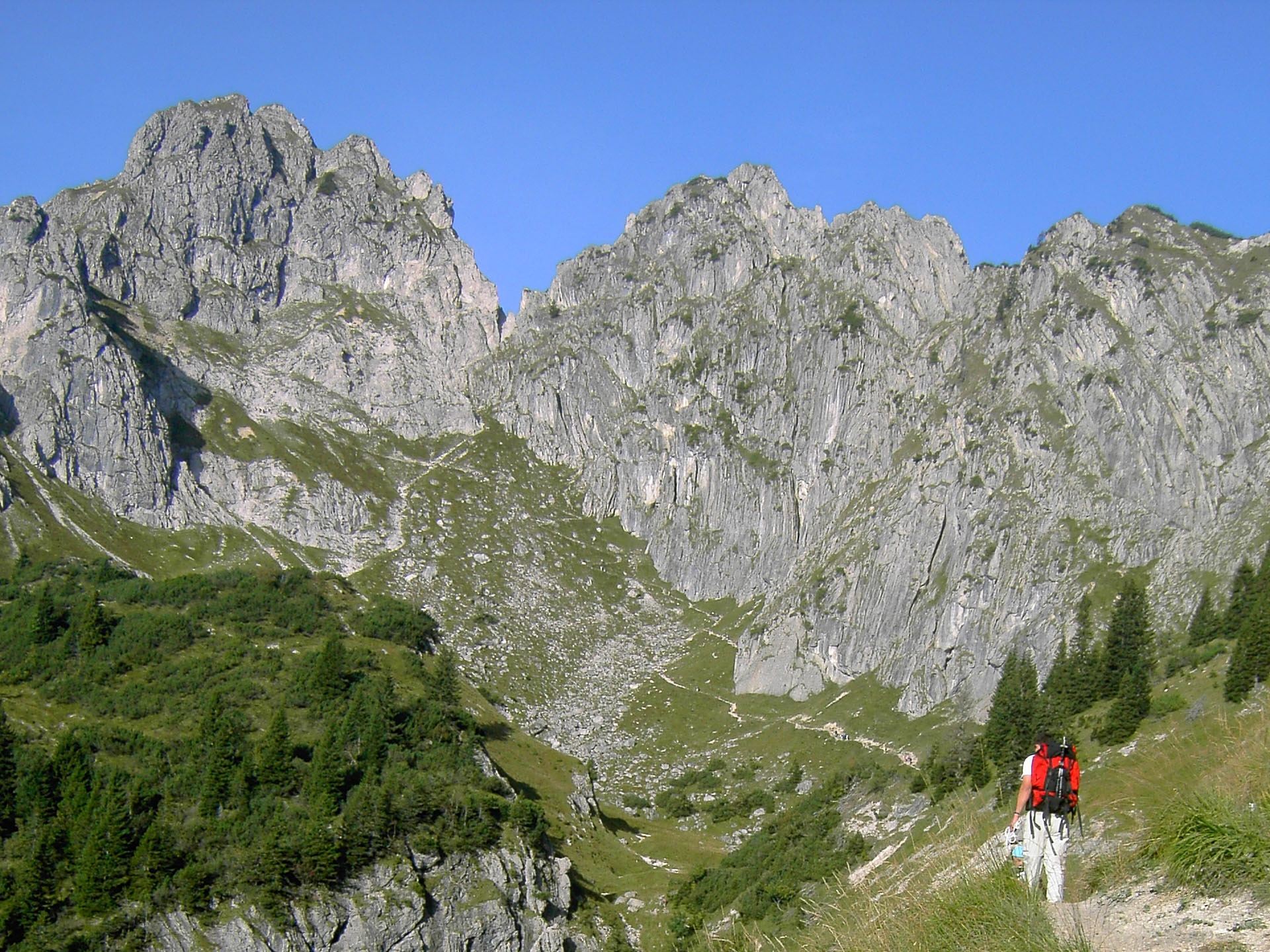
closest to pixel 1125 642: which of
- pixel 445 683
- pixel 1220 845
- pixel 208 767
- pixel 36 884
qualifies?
pixel 445 683

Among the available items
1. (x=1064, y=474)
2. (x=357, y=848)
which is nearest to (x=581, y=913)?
(x=357, y=848)

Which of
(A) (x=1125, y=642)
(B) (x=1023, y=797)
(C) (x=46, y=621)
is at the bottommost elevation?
(B) (x=1023, y=797)

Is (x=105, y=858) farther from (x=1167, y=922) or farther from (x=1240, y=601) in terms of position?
(x=1240, y=601)

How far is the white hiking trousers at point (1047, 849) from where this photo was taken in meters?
11.1

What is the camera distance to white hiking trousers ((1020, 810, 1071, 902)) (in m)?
11.1

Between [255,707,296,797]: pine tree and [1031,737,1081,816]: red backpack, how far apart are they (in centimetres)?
6340

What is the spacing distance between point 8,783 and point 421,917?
92.7 feet

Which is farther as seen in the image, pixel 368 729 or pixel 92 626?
pixel 92 626

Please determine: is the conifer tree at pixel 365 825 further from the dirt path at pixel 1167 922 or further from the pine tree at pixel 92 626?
the dirt path at pixel 1167 922

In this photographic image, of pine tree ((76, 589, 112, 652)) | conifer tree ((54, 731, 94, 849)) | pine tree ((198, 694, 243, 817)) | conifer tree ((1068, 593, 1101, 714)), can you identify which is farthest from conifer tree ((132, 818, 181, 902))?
conifer tree ((1068, 593, 1101, 714))

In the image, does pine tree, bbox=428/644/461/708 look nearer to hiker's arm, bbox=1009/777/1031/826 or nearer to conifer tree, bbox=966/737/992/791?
conifer tree, bbox=966/737/992/791

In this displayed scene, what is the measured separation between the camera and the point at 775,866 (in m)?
63.6

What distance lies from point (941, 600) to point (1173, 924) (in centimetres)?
14293

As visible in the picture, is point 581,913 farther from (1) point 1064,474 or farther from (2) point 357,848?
(1) point 1064,474
